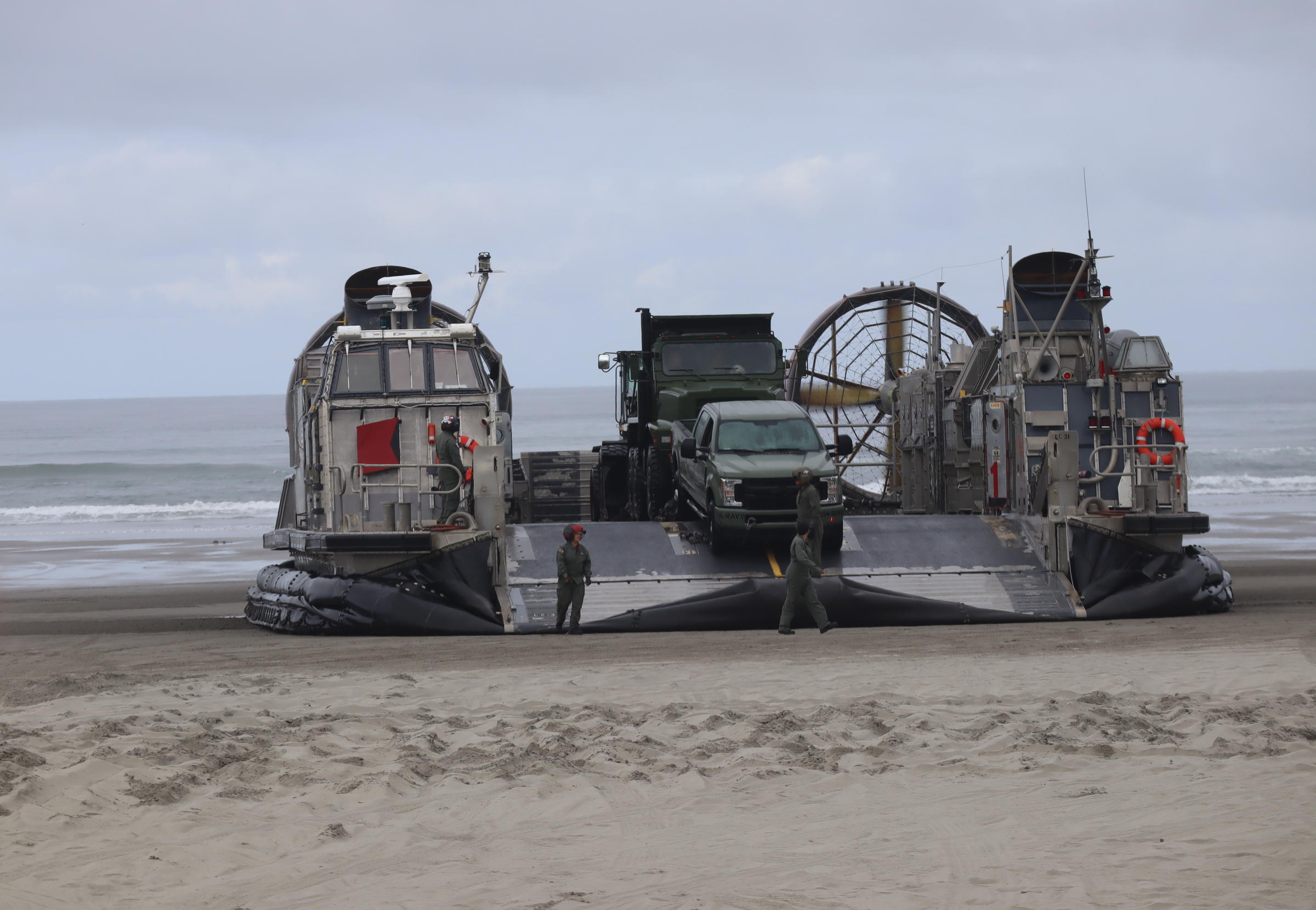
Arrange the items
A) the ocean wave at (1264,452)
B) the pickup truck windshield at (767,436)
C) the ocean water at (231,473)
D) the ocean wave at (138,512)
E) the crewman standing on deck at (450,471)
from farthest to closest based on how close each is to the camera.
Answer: the ocean wave at (1264,452) → the ocean wave at (138,512) → the ocean water at (231,473) → the pickup truck windshield at (767,436) → the crewman standing on deck at (450,471)

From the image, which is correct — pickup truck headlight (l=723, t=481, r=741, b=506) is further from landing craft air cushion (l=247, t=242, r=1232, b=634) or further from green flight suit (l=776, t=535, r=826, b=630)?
green flight suit (l=776, t=535, r=826, b=630)

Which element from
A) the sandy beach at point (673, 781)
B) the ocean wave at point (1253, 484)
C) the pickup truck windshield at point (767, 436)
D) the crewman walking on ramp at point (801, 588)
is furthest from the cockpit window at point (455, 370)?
the ocean wave at point (1253, 484)

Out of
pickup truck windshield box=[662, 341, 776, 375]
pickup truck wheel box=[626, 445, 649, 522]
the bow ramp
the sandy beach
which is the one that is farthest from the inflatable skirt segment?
pickup truck windshield box=[662, 341, 776, 375]

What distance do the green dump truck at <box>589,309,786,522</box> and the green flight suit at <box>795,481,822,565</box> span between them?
4.26m

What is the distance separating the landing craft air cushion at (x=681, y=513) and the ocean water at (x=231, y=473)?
25.4 ft

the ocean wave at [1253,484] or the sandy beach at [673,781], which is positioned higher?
the ocean wave at [1253,484]

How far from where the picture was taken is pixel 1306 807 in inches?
252

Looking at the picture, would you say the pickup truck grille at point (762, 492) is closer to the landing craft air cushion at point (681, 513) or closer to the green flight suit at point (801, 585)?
the landing craft air cushion at point (681, 513)

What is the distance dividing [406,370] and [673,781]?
9.02 m

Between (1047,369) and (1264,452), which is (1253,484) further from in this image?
(1047,369)

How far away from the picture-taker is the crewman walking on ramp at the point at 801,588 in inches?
505

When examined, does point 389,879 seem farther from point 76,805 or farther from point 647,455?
point 647,455

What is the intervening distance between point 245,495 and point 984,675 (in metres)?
42.6

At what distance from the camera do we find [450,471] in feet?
47.6
